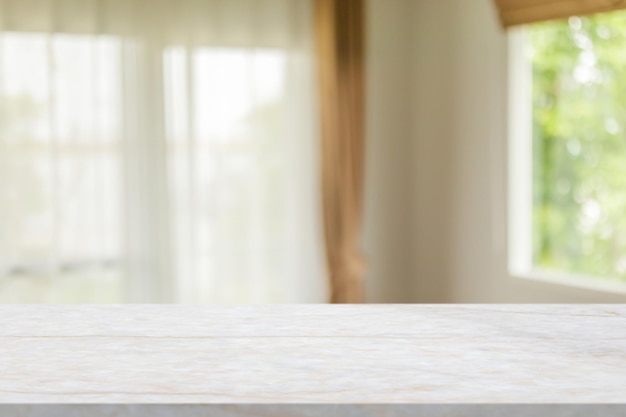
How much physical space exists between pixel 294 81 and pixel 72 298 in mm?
1919

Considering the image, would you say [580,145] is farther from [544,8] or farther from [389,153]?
[389,153]

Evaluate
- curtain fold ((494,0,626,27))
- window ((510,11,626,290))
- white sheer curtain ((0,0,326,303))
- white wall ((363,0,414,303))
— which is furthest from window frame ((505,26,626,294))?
white sheer curtain ((0,0,326,303))

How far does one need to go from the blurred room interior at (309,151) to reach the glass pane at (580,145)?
1 centimetres

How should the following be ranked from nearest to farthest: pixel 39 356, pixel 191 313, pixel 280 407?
pixel 280 407
pixel 39 356
pixel 191 313

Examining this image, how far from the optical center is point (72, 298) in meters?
5.43

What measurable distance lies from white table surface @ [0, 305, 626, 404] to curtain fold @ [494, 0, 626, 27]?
3748mm

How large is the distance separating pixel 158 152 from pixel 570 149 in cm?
237

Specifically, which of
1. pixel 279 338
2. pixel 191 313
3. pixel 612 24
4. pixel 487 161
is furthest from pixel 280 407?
pixel 487 161

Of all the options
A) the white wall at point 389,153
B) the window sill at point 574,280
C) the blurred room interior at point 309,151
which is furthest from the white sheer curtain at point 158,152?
the window sill at point 574,280

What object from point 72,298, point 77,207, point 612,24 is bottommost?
point 72,298

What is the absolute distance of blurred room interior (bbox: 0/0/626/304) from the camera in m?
4.88

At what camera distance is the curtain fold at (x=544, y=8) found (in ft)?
14.3

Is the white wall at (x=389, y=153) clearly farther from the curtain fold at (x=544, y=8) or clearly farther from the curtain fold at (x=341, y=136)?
the curtain fold at (x=544, y=8)

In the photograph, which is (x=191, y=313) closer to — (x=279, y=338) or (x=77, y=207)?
(x=279, y=338)
